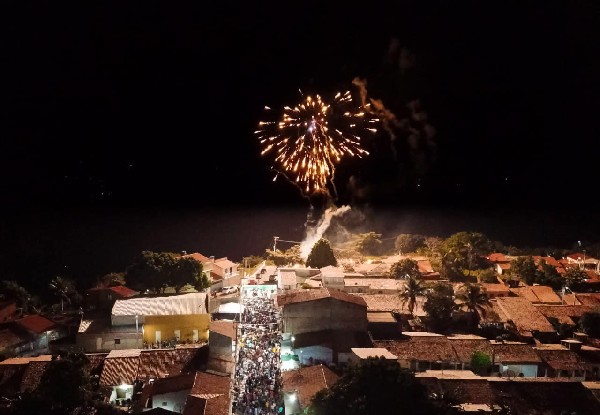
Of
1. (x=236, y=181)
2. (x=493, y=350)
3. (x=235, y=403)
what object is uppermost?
→ (x=236, y=181)

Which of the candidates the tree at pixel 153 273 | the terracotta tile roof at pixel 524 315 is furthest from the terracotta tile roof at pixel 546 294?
the tree at pixel 153 273

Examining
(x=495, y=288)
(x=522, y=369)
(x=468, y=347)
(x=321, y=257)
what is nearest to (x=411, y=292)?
(x=468, y=347)

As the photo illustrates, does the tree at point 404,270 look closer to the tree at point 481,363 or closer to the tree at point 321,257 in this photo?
the tree at point 321,257

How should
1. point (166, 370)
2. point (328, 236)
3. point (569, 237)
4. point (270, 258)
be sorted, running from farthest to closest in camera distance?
point (569, 237), point (328, 236), point (270, 258), point (166, 370)

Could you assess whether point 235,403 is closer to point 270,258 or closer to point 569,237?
point 270,258

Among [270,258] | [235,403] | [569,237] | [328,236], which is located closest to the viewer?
[235,403]

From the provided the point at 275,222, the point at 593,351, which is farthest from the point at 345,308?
the point at 275,222
